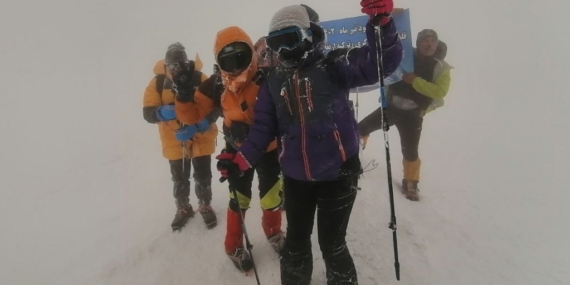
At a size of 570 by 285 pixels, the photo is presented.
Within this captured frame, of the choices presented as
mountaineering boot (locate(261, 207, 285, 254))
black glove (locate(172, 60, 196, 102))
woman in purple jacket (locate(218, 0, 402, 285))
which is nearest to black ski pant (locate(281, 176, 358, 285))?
woman in purple jacket (locate(218, 0, 402, 285))

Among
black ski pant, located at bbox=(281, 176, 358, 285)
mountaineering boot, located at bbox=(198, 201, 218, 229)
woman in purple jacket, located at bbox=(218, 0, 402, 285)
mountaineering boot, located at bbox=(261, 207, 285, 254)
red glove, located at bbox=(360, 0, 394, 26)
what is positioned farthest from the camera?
mountaineering boot, located at bbox=(198, 201, 218, 229)

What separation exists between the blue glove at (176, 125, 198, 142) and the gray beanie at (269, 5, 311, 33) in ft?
8.26

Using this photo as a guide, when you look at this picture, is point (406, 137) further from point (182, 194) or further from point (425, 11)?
point (425, 11)

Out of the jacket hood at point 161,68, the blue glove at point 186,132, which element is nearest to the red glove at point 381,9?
the blue glove at point 186,132

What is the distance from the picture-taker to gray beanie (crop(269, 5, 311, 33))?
8.62 ft

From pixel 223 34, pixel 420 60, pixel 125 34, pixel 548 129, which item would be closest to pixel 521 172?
pixel 420 60

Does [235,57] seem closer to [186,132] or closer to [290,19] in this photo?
[290,19]

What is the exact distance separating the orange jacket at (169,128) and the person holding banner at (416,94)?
3.25 metres

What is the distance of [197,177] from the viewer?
509cm

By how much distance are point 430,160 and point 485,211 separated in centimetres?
381

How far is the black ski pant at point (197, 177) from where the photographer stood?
5.05 metres

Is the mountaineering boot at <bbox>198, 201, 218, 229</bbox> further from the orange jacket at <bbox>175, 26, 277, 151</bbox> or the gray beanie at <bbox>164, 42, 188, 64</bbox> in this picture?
the gray beanie at <bbox>164, 42, 188, 64</bbox>

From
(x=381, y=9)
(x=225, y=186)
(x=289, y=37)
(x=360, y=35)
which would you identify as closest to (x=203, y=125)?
(x=225, y=186)

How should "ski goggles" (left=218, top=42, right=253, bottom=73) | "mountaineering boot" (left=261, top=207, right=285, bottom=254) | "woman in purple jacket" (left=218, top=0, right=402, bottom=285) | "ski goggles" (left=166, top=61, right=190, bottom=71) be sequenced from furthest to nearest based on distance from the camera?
"mountaineering boot" (left=261, top=207, right=285, bottom=254)
"ski goggles" (left=166, top=61, right=190, bottom=71)
"ski goggles" (left=218, top=42, right=253, bottom=73)
"woman in purple jacket" (left=218, top=0, right=402, bottom=285)
